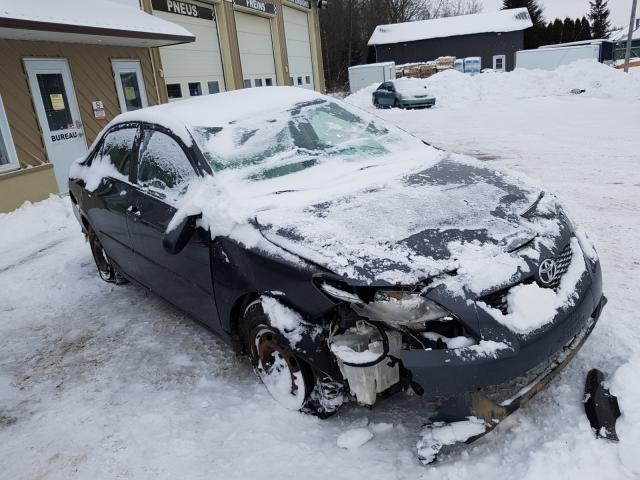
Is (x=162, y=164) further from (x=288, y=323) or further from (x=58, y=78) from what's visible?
(x=58, y=78)

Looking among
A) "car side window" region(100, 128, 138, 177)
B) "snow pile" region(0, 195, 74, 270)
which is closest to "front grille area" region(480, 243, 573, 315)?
"car side window" region(100, 128, 138, 177)

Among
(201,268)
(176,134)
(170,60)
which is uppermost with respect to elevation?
(170,60)

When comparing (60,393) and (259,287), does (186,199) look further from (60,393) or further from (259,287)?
(60,393)

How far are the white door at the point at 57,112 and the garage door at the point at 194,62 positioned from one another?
11.8ft

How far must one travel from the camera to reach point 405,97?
21.0 m

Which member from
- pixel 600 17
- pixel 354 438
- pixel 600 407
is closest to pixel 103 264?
pixel 354 438

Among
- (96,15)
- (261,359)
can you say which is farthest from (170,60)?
(261,359)

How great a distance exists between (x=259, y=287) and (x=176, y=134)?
1369mm

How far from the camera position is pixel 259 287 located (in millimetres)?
2729

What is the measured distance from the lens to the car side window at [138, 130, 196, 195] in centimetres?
339

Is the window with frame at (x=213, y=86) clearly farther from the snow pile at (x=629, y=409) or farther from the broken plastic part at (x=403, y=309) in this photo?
the snow pile at (x=629, y=409)

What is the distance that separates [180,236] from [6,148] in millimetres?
7052

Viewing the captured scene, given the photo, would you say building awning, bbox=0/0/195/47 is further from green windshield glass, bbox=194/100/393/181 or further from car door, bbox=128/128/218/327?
green windshield glass, bbox=194/100/393/181

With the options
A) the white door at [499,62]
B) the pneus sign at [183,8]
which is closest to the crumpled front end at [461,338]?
the pneus sign at [183,8]
